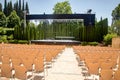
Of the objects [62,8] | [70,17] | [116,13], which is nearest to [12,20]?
[62,8]

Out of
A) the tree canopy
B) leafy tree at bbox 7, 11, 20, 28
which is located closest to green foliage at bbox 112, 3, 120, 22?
the tree canopy

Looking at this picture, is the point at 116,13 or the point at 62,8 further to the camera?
the point at 116,13

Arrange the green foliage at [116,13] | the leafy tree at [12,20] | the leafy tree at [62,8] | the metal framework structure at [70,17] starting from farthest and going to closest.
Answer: the green foliage at [116,13] → the leafy tree at [62,8] → the leafy tree at [12,20] → the metal framework structure at [70,17]

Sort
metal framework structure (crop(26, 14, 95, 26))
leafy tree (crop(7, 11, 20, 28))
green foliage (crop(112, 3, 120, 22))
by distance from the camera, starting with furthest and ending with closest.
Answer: green foliage (crop(112, 3, 120, 22)) < leafy tree (crop(7, 11, 20, 28)) < metal framework structure (crop(26, 14, 95, 26))

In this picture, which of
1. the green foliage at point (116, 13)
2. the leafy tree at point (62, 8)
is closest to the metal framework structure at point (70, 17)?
the leafy tree at point (62, 8)

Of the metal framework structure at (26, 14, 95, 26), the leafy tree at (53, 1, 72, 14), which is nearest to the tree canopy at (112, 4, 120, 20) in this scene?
the leafy tree at (53, 1, 72, 14)

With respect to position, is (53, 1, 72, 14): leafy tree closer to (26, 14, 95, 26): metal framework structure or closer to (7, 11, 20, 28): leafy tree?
(7, 11, 20, 28): leafy tree

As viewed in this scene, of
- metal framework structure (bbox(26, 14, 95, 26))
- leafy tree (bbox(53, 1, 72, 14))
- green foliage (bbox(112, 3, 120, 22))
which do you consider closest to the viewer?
metal framework structure (bbox(26, 14, 95, 26))

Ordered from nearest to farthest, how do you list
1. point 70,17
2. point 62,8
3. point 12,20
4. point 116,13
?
point 70,17 → point 12,20 → point 62,8 → point 116,13

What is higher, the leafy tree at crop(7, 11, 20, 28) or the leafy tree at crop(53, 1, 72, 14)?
the leafy tree at crop(53, 1, 72, 14)

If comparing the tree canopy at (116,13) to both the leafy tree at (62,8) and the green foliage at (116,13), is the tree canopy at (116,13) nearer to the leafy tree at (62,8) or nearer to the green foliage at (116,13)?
the green foliage at (116,13)

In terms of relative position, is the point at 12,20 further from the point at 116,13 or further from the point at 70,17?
the point at 116,13

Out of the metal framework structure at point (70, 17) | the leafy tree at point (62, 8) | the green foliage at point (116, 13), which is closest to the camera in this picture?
the metal framework structure at point (70, 17)

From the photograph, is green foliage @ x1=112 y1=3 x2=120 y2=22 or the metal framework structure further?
green foliage @ x1=112 y1=3 x2=120 y2=22
